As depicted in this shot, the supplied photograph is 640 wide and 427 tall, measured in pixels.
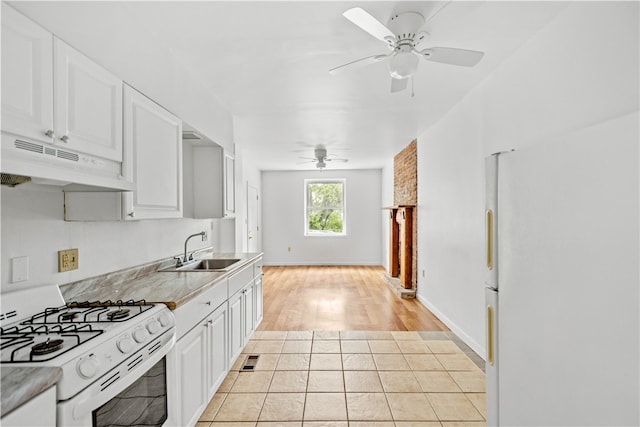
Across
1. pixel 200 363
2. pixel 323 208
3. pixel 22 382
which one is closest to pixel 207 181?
pixel 200 363

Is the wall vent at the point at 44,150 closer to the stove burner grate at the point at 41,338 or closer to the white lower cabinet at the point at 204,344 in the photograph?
the stove burner grate at the point at 41,338

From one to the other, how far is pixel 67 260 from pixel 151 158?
0.72 meters

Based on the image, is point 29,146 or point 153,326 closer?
point 29,146

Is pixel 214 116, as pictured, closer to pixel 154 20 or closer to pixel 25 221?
pixel 154 20

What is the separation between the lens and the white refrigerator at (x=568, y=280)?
0.83 meters

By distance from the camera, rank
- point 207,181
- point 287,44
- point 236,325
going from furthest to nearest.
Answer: point 207,181 → point 236,325 → point 287,44

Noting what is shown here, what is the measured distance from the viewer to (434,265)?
4602mm

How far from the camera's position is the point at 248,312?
3285 millimetres

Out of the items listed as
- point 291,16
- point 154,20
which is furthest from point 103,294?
point 291,16

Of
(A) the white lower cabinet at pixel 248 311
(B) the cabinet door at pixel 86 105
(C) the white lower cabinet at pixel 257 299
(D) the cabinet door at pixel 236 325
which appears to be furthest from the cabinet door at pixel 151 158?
(C) the white lower cabinet at pixel 257 299

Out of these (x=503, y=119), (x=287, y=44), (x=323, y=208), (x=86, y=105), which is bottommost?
(x=323, y=208)

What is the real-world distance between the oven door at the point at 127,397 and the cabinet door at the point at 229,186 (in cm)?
Result: 194

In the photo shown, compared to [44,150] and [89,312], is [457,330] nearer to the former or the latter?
[89,312]

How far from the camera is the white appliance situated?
3.63 ft
